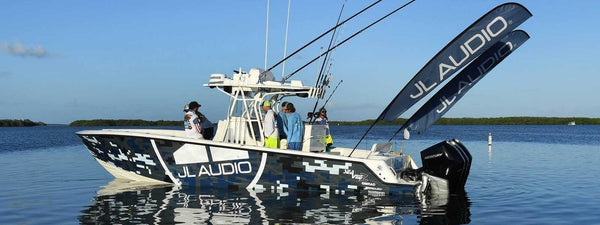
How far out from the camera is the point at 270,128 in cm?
1180

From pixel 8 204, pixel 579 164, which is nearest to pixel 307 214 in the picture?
pixel 8 204

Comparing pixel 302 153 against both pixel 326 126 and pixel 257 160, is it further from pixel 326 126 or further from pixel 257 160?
pixel 326 126

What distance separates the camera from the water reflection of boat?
367 inches

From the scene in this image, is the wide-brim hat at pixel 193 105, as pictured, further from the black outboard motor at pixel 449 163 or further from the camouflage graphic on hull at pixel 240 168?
the black outboard motor at pixel 449 163

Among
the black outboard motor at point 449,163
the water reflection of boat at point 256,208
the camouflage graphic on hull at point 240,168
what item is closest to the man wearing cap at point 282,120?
the camouflage graphic on hull at point 240,168

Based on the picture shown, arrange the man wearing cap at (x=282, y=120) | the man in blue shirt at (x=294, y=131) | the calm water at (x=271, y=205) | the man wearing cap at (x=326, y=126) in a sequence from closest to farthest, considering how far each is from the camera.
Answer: the calm water at (x=271, y=205)
the man in blue shirt at (x=294, y=131)
the man wearing cap at (x=282, y=120)
the man wearing cap at (x=326, y=126)

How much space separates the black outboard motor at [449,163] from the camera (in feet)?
36.3

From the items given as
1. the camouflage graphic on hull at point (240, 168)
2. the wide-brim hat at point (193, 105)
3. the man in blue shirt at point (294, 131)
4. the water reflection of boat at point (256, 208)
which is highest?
the wide-brim hat at point (193, 105)

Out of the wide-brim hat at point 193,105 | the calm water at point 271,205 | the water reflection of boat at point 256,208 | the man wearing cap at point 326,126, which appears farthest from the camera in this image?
the man wearing cap at point 326,126

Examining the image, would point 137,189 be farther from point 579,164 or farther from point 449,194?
point 579,164

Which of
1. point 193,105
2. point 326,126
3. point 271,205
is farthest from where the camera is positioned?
point 326,126

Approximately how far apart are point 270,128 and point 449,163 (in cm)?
377

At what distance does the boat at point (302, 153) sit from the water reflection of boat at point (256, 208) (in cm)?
28

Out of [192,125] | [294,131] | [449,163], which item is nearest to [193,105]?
[192,125]
